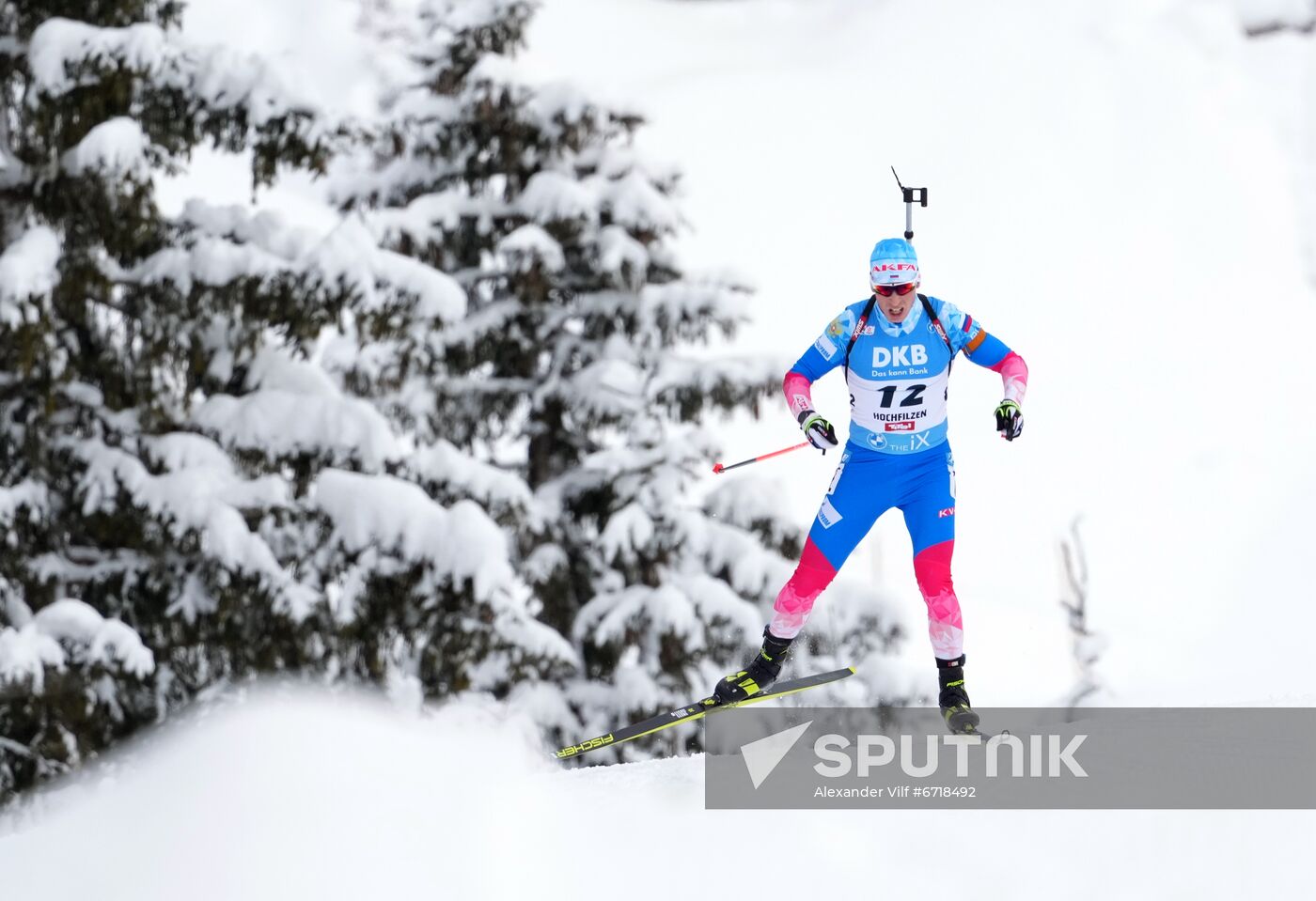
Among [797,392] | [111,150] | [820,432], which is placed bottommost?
[820,432]

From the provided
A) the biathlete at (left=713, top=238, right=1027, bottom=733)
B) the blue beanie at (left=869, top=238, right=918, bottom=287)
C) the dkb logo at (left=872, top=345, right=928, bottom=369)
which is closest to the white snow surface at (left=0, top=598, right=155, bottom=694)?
the biathlete at (left=713, top=238, right=1027, bottom=733)

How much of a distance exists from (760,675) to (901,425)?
4.31ft

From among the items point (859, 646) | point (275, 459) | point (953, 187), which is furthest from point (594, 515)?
point (953, 187)

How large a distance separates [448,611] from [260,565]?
140 cm

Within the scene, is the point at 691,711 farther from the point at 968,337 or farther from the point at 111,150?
the point at 111,150

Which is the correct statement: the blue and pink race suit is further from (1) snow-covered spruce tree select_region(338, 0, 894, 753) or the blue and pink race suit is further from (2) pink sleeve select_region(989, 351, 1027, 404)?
(1) snow-covered spruce tree select_region(338, 0, 894, 753)

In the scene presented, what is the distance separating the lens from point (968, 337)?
5.35 metres

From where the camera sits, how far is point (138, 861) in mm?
4754

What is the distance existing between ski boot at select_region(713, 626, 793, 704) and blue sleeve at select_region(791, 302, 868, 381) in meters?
1.19

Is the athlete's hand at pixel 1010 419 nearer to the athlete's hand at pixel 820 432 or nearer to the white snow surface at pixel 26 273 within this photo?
the athlete's hand at pixel 820 432

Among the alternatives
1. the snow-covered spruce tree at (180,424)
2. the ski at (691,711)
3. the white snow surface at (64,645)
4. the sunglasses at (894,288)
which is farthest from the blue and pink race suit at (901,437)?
the white snow surface at (64,645)

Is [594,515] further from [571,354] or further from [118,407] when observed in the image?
[118,407]

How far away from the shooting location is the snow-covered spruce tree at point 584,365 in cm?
1180

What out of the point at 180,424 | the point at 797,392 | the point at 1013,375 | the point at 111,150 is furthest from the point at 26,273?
the point at 1013,375
